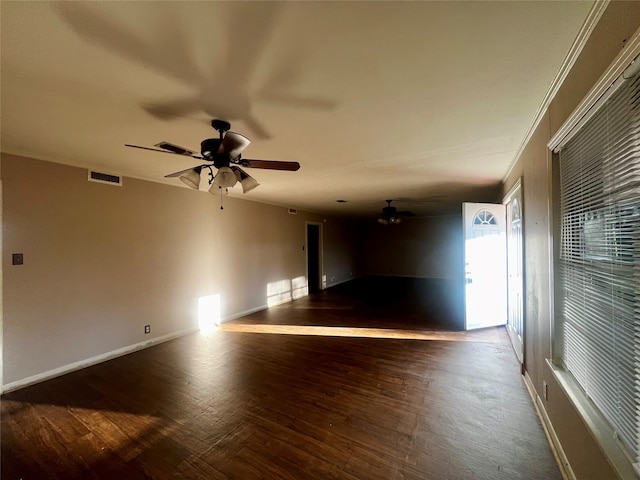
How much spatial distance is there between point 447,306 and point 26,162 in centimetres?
684

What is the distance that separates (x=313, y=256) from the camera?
8.01m

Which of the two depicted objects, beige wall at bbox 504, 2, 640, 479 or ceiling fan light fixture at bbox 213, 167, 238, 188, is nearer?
beige wall at bbox 504, 2, 640, 479

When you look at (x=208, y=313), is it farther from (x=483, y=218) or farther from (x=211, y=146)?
(x=483, y=218)

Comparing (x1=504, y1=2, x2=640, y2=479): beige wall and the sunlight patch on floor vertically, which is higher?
(x1=504, y1=2, x2=640, y2=479): beige wall

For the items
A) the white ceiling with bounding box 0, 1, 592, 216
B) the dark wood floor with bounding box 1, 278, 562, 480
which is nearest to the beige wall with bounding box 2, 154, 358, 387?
the dark wood floor with bounding box 1, 278, 562, 480

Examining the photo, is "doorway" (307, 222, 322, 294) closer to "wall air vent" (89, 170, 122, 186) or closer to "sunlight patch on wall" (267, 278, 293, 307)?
"sunlight patch on wall" (267, 278, 293, 307)

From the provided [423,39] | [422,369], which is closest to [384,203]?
[422,369]

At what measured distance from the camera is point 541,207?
1928 mm

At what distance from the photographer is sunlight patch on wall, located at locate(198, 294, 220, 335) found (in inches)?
169

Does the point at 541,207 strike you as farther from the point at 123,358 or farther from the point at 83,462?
the point at 123,358

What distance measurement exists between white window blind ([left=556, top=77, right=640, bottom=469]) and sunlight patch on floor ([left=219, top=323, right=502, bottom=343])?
7.38ft

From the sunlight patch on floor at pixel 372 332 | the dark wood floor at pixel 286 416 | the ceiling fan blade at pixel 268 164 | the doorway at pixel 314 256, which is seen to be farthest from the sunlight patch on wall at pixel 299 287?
the ceiling fan blade at pixel 268 164

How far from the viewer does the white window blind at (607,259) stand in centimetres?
96

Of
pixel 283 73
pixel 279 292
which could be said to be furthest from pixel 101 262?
pixel 279 292
